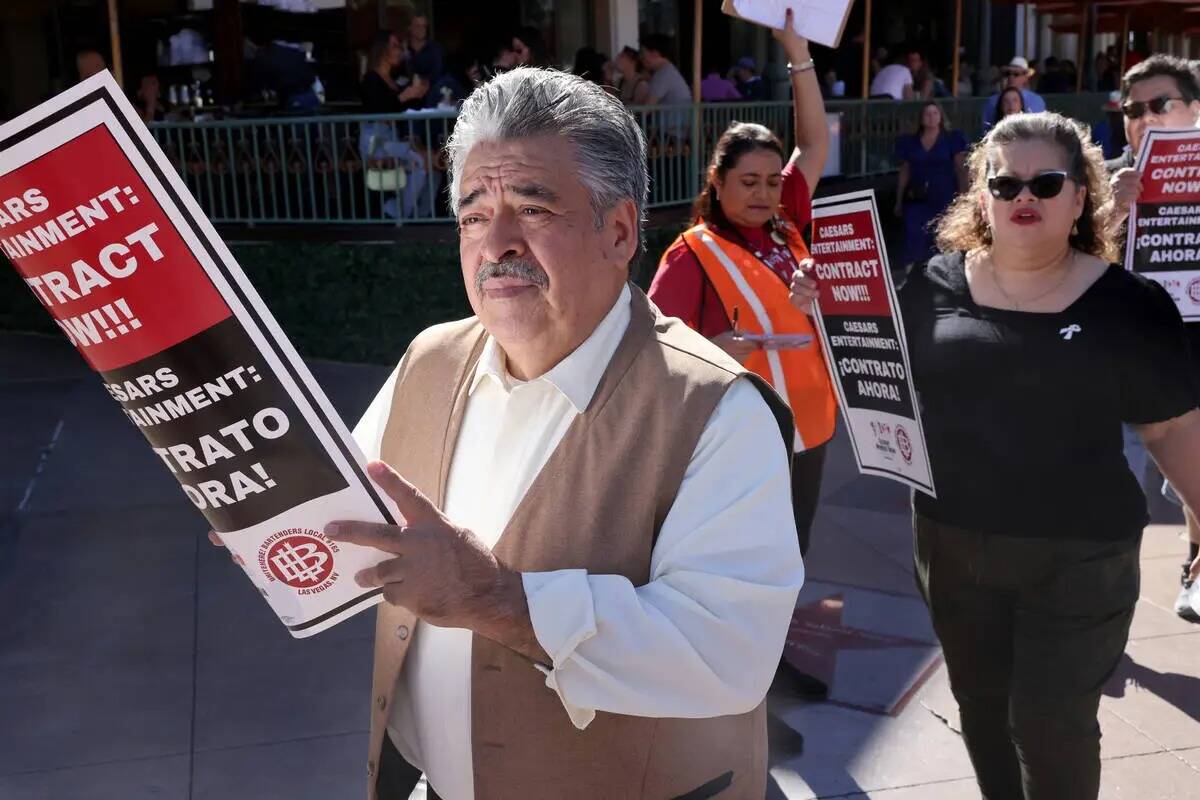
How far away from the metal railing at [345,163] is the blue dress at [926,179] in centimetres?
202

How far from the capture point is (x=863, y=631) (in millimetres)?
4918

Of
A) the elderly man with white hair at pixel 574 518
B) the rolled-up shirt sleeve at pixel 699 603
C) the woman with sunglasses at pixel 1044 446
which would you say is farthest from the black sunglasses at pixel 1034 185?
the rolled-up shirt sleeve at pixel 699 603

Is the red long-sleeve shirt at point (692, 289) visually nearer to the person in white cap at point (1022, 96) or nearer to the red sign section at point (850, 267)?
the red sign section at point (850, 267)

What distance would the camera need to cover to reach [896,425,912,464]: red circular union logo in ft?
10.1

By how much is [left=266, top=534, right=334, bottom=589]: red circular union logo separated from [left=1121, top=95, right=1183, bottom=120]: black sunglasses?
170 inches

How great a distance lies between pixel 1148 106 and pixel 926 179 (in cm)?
739

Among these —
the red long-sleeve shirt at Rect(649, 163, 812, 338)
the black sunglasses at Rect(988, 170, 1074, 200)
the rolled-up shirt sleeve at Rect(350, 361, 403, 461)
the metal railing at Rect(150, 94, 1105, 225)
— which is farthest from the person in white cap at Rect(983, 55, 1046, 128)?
the rolled-up shirt sleeve at Rect(350, 361, 403, 461)

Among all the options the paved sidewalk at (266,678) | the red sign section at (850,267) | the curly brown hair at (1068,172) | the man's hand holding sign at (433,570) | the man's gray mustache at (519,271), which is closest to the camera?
the man's hand holding sign at (433,570)

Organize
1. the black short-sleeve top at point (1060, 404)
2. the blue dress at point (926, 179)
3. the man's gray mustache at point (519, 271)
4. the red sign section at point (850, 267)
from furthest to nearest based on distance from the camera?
the blue dress at point (926, 179) < the red sign section at point (850, 267) < the black short-sleeve top at point (1060, 404) < the man's gray mustache at point (519, 271)

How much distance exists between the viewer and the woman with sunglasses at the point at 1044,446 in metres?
2.86

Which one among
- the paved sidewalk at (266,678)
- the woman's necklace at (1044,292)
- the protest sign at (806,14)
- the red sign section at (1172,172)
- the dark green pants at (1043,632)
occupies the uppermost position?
the protest sign at (806,14)

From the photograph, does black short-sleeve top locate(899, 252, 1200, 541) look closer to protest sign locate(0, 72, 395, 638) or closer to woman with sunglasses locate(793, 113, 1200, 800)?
woman with sunglasses locate(793, 113, 1200, 800)

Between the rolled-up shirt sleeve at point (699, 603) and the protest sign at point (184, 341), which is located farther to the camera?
the rolled-up shirt sleeve at point (699, 603)

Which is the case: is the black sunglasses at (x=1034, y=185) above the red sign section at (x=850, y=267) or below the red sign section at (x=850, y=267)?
above
